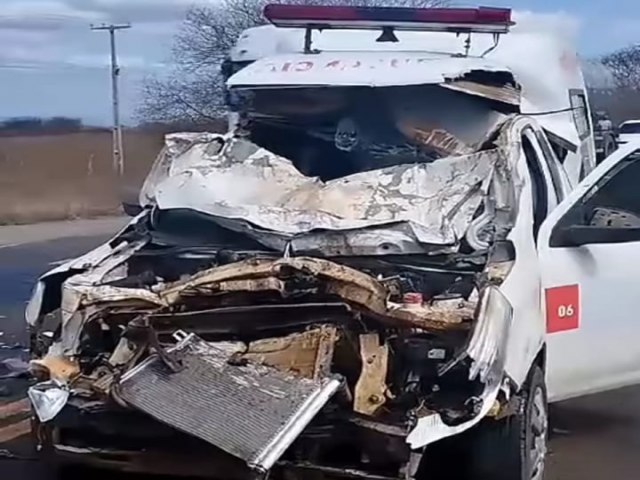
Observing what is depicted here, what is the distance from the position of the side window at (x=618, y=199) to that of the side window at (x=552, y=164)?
435 mm

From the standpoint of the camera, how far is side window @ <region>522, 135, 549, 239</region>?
6.23 meters

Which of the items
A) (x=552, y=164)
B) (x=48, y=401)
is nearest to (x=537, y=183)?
(x=552, y=164)

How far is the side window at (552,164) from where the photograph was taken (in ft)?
21.5

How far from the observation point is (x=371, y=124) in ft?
21.5

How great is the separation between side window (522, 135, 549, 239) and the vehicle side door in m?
0.26

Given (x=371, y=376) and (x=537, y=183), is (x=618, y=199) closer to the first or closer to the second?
(x=537, y=183)

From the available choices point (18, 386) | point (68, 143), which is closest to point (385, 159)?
point (18, 386)

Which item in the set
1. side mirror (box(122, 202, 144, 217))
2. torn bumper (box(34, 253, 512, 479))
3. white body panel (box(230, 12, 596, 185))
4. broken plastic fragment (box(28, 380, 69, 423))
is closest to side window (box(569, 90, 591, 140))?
white body panel (box(230, 12, 596, 185))

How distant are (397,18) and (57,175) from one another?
93.6ft

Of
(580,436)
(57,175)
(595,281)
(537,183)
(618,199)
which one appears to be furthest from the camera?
(57,175)

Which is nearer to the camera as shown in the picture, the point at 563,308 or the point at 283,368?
the point at 283,368

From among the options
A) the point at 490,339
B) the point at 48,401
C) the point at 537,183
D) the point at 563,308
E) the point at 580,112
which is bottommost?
the point at 48,401

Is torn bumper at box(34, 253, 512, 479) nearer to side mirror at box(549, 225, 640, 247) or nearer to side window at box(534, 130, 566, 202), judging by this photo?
side mirror at box(549, 225, 640, 247)

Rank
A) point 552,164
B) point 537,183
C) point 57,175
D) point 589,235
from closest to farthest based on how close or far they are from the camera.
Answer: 1. point 589,235
2. point 537,183
3. point 552,164
4. point 57,175
